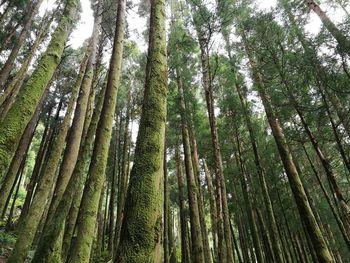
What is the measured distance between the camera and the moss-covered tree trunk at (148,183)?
1.50 metres

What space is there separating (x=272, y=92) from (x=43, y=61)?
9109 millimetres

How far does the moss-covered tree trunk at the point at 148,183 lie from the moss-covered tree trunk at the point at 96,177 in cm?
225

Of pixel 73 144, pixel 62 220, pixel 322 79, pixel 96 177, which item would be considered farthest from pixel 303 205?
pixel 73 144

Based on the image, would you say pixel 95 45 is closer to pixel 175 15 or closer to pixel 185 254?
pixel 175 15

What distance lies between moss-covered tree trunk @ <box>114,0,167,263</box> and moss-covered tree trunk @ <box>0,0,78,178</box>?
5.15ft

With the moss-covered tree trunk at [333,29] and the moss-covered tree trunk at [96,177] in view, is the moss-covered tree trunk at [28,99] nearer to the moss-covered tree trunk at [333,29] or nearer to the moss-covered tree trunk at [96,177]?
the moss-covered tree trunk at [96,177]

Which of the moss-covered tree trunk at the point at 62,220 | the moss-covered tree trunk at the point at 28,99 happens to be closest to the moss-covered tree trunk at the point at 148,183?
the moss-covered tree trunk at the point at 28,99

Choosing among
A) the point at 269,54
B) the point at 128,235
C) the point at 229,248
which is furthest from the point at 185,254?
the point at 128,235

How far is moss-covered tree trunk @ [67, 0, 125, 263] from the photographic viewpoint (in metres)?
3.51

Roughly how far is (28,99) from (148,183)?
2194mm

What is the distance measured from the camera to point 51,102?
15.7 metres

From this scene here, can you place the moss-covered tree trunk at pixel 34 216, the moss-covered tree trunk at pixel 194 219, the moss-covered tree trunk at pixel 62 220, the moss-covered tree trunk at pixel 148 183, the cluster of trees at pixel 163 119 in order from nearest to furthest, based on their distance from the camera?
the moss-covered tree trunk at pixel 148 183, the cluster of trees at pixel 163 119, the moss-covered tree trunk at pixel 62 220, the moss-covered tree trunk at pixel 34 216, the moss-covered tree trunk at pixel 194 219

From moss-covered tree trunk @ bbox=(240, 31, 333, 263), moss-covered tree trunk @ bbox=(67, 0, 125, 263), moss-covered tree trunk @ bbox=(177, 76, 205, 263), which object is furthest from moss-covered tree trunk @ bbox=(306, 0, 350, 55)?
moss-covered tree trunk @ bbox=(67, 0, 125, 263)

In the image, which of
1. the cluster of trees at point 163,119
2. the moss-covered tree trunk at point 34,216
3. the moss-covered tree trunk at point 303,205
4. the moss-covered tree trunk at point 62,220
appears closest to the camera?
the cluster of trees at point 163,119
